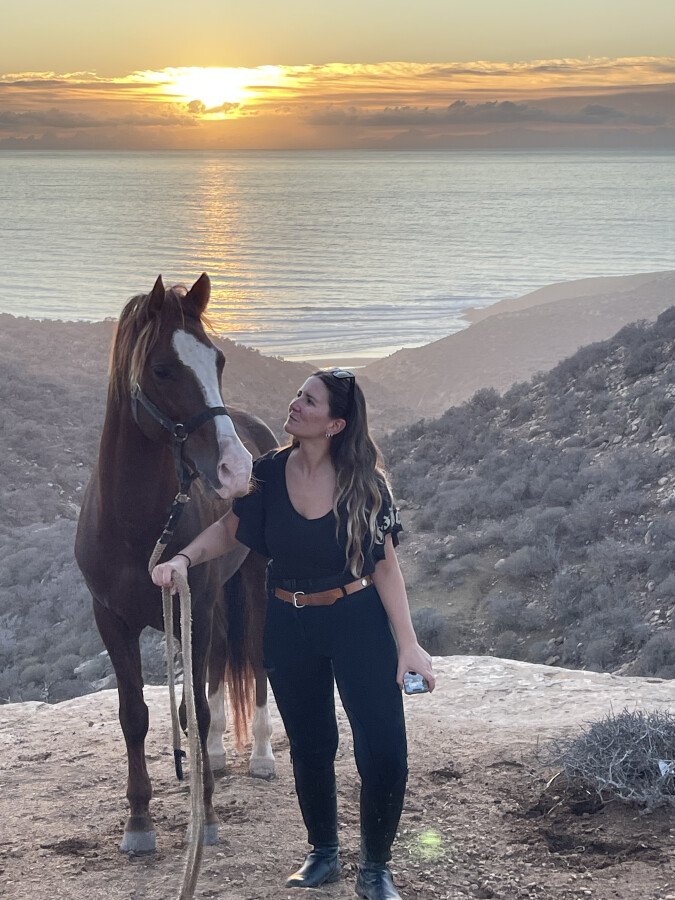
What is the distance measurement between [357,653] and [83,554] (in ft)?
5.24

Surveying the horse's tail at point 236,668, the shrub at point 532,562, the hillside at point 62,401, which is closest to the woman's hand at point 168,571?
the horse's tail at point 236,668

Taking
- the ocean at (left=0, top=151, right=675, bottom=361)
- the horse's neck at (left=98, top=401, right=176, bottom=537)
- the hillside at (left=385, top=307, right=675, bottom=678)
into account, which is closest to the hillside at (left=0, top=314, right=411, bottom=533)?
the ocean at (left=0, top=151, right=675, bottom=361)

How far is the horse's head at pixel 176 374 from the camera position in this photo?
12.5 feet

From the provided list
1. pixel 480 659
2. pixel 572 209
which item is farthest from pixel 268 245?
pixel 480 659

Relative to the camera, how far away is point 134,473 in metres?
4.21

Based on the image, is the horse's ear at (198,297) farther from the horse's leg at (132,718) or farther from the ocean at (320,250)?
the horse's leg at (132,718)

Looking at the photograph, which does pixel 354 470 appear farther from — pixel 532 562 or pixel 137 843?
pixel 532 562

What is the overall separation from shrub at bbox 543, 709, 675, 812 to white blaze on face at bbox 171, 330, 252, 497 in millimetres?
2305

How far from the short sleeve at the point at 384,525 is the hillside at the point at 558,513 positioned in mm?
5638

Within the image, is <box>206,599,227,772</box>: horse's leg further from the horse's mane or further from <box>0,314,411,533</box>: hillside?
<box>0,314,411,533</box>: hillside

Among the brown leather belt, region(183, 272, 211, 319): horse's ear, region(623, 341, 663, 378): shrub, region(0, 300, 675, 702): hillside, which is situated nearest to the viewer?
the brown leather belt

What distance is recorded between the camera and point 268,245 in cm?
8650

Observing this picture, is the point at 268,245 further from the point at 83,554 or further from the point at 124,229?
the point at 83,554

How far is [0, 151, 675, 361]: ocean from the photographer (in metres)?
49.4
